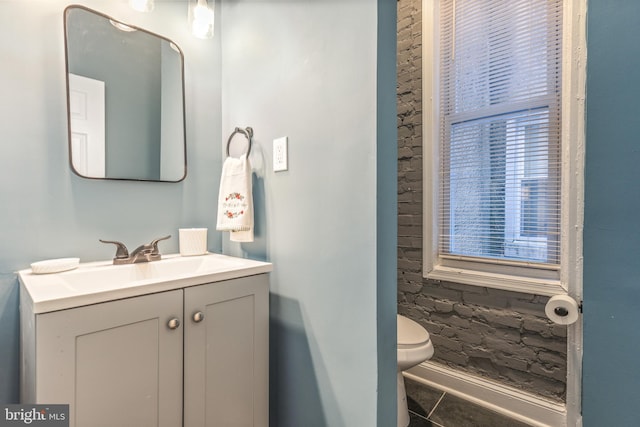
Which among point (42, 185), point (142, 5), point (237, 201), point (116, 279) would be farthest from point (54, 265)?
point (142, 5)

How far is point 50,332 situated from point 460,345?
189cm

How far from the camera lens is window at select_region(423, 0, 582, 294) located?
4.89ft

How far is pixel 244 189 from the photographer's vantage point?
130 cm

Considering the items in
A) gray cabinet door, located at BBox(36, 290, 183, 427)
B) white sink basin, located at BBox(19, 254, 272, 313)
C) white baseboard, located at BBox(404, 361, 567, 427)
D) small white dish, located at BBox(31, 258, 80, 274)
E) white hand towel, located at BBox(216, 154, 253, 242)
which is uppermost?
white hand towel, located at BBox(216, 154, 253, 242)

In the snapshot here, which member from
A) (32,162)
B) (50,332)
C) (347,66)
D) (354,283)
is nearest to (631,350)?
(354,283)

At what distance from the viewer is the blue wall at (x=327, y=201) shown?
93 cm

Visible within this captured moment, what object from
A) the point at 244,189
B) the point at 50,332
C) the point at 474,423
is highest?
the point at 244,189

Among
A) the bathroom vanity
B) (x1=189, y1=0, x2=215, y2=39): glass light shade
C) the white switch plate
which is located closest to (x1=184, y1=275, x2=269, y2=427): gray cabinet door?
the bathroom vanity

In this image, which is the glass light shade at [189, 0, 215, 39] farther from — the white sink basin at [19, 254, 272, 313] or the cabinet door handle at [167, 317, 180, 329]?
the cabinet door handle at [167, 317, 180, 329]

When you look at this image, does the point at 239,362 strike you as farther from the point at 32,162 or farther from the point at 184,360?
the point at 32,162

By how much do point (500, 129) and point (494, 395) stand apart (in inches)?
57.0

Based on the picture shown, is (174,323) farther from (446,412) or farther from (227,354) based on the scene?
(446,412)

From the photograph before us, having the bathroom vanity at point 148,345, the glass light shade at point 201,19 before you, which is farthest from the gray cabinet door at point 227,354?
the glass light shade at point 201,19

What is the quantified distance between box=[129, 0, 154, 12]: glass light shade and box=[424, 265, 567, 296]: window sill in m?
1.98
